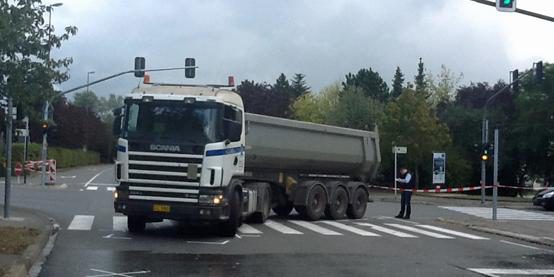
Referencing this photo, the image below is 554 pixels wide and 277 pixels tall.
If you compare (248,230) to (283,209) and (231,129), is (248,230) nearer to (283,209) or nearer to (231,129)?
(231,129)

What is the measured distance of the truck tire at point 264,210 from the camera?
22469mm

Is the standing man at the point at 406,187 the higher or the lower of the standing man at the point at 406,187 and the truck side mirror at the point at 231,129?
the lower

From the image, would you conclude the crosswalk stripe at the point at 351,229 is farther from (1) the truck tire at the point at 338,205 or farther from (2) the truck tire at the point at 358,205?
(2) the truck tire at the point at 358,205

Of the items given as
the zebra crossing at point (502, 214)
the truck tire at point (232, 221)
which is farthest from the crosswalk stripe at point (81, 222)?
the zebra crossing at point (502, 214)

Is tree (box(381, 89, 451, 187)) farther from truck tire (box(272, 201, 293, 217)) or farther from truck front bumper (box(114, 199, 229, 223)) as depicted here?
truck front bumper (box(114, 199, 229, 223))

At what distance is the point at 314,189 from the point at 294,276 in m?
11.9

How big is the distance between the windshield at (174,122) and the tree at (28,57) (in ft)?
8.20

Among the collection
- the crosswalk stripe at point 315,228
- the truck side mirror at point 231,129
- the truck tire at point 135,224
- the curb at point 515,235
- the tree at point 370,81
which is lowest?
the curb at point 515,235

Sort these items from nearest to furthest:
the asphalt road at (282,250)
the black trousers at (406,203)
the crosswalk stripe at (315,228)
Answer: the asphalt road at (282,250) < the crosswalk stripe at (315,228) < the black trousers at (406,203)

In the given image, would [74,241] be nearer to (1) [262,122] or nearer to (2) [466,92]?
(1) [262,122]

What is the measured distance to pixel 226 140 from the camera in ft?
60.1

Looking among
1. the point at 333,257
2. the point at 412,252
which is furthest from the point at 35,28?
Answer: the point at 412,252

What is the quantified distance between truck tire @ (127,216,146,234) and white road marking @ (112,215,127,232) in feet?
1.44

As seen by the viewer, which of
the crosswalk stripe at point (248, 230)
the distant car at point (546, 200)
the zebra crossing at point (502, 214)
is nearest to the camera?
the crosswalk stripe at point (248, 230)
